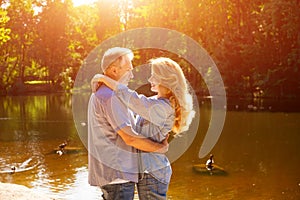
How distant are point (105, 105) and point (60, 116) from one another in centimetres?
2545

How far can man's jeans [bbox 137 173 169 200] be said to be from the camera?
13.1 feet

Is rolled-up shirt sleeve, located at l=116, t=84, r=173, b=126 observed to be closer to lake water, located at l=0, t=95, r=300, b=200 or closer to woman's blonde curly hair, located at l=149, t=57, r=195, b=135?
woman's blonde curly hair, located at l=149, t=57, r=195, b=135

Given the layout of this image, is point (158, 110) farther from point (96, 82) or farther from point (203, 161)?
point (203, 161)

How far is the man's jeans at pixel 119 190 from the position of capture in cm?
388

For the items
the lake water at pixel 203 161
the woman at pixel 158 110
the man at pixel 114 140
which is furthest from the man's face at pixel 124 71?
the lake water at pixel 203 161

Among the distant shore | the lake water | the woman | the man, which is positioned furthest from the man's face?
the lake water

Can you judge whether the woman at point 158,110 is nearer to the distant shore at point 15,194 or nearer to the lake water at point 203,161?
the distant shore at point 15,194

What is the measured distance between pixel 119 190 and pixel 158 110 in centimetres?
72

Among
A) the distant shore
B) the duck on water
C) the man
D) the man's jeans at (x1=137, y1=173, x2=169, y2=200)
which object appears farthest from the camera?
the duck on water

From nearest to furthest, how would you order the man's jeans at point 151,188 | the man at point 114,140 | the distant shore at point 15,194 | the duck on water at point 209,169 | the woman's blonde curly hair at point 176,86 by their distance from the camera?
the man at point 114,140, the woman's blonde curly hair at point 176,86, the man's jeans at point 151,188, the distant shore at point 15,194, the duck on water at point 209,169

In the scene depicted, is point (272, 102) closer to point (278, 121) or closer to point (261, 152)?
point (278, 121)

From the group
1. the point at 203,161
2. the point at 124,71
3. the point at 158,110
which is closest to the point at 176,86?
the point at 158,110

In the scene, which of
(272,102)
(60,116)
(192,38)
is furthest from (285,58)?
(60,116)

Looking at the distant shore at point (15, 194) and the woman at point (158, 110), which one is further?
the distant shore at point (15, 194)
